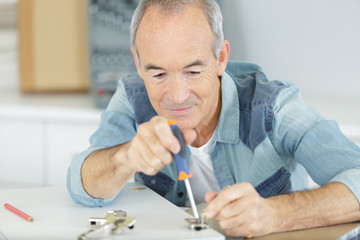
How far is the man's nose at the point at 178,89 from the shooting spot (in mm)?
1287

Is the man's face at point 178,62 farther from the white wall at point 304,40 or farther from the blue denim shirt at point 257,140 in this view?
the white wall at point 304,40

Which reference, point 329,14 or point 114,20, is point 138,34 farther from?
point 329,14

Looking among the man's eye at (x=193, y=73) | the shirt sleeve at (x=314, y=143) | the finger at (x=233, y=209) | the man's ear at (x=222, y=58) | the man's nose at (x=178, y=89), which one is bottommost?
the finger at (x=233, y=209)

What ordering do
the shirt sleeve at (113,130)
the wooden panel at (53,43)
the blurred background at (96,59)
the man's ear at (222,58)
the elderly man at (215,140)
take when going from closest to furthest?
the elderly man at (215,140) → the shirt sleeve at (113,130) → the man's ear at (222,58) → the blurred background at (96,59) → the wooden panel at (53,43)

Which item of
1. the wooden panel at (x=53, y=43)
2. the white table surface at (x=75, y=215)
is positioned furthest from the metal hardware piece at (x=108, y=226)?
the wooden panel at (x=53, y=43)

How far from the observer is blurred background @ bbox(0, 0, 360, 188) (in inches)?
100

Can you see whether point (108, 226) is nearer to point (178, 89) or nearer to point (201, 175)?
point (178, 89)

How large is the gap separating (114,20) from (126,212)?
5.11ft

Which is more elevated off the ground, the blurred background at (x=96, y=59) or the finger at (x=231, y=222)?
the blurred background at (x=96, y=59)

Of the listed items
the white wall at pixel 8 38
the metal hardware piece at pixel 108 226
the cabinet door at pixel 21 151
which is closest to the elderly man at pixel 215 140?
the metal hardware piece at pixel 108 226

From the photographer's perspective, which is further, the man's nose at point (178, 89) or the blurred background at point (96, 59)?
the blurred background at point (96, 59)

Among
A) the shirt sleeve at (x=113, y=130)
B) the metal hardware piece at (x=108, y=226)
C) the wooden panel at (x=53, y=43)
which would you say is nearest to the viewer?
the metal hardware piece at (x=108, y=226)

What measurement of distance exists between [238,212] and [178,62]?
1.27 ft

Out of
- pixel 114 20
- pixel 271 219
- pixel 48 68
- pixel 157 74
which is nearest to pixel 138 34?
pixel 157 74
